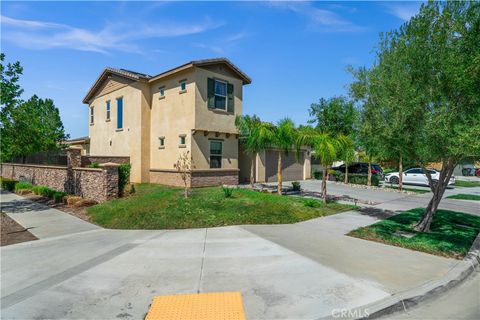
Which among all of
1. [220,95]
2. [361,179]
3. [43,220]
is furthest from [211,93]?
[361,179]

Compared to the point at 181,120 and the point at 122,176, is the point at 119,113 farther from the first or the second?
the point at 122,176

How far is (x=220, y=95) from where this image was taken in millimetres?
17312

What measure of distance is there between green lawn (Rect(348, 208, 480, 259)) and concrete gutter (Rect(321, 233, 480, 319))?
107 centimetres

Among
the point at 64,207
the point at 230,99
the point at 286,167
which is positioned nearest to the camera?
the point at 64,207

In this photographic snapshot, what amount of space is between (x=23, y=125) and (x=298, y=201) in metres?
12.6

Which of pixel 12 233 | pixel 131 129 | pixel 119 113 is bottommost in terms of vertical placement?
pixel 12 233

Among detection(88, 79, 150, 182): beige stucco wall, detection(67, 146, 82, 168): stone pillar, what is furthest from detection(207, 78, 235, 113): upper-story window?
detection(67, 146, 82, 168): stone pillar

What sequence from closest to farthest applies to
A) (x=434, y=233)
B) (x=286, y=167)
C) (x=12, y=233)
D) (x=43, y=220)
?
1. (x=434, y=233)
2. (x=12, y=233)
3. (x=43, y=220)
4. (x=286, y=167)

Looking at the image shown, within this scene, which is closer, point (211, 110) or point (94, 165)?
point (94, 165)

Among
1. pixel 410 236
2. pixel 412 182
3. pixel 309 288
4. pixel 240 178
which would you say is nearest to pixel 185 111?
pixel 240 178

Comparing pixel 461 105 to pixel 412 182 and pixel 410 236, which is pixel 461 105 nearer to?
pixel 410 236

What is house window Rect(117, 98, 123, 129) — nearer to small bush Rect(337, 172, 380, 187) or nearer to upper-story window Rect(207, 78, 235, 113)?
upper-story window Rect(207, 78, 235, 113)

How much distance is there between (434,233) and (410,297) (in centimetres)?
523

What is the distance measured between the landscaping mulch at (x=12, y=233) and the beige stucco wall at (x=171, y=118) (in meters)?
8.31
